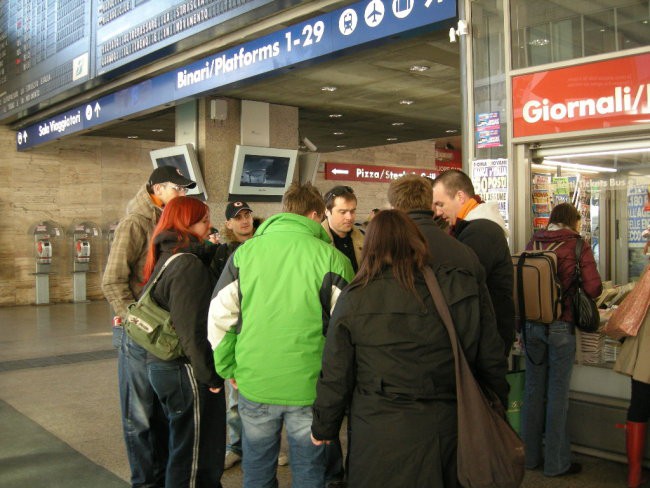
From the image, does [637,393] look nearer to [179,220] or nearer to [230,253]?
[230,253]

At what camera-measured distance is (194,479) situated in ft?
10.8

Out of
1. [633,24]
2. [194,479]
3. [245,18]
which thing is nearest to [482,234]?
[194,479]

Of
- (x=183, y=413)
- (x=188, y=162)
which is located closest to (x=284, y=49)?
(x=188, y=162)

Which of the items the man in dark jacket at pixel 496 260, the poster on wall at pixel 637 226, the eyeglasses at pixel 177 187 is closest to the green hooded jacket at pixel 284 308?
the man in dark jacket at pixel 496 260

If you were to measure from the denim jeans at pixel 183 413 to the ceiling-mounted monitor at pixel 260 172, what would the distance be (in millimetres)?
5984

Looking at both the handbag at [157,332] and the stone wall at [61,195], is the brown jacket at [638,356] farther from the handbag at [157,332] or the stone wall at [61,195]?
the stone wall at [61,195]

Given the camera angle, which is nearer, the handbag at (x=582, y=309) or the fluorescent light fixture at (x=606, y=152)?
the handbag at (x=582, y=309)

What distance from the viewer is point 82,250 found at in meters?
14.2

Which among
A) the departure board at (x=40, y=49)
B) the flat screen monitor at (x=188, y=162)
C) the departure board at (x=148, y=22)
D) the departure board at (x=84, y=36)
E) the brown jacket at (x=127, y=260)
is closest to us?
the brown jacket at (x=127, y=260)

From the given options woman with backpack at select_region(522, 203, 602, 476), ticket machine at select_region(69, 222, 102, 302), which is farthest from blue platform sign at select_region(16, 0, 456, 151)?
ticket machine at select_region(69, 222, 102, 302)

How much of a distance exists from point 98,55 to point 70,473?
5.80 meters

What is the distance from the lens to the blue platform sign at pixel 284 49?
5.21m

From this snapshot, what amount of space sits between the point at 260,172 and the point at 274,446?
22.8ft

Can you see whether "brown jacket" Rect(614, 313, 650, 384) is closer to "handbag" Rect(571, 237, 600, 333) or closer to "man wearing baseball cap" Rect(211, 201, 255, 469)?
"handbag" Rect(571, 237, 600, 333)
